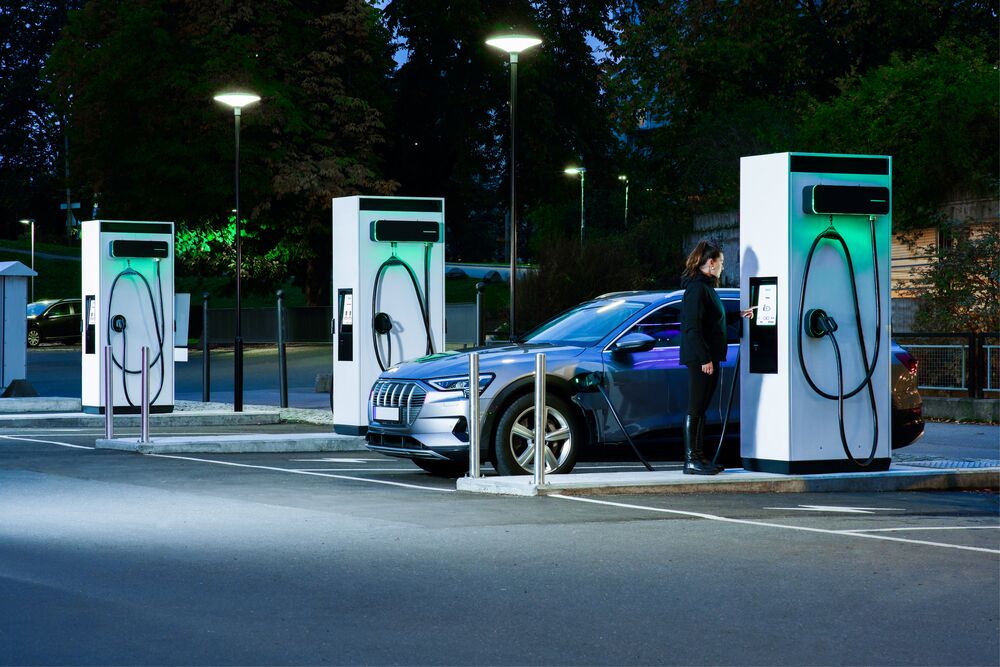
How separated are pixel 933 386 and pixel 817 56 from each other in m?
26.9

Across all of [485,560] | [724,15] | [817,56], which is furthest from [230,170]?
[485,560]

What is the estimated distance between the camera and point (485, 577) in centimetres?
815

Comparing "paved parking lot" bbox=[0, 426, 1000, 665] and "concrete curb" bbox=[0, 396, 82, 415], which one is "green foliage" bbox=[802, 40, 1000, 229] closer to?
"concrete curb" bbox=[0, 396, 82, 415]

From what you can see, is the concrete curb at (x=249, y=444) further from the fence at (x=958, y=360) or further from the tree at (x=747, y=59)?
the tree at (x=747, y=59)

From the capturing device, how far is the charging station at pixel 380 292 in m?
16.8

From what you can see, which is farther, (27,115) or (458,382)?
(27,115)

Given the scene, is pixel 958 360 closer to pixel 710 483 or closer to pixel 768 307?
pixel 768 307

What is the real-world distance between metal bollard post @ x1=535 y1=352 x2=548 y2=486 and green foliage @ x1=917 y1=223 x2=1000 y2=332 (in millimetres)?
14116

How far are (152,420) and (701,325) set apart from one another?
1129cm

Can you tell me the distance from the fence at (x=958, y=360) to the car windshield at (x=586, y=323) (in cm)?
946

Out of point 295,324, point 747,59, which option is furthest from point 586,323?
point 295,324

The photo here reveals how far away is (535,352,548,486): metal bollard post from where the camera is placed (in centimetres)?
1177

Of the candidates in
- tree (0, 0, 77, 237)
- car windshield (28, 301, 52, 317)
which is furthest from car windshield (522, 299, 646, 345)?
tree (0, 0, 77, 237)

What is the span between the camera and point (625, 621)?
7000 millimetres
